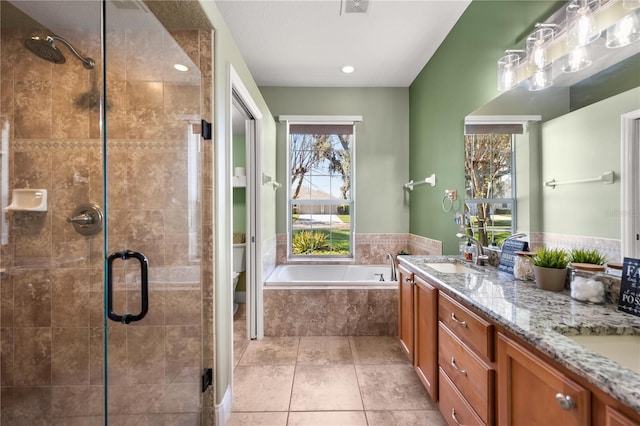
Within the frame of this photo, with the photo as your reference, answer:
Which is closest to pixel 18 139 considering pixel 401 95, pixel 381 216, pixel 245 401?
pixel 245 401

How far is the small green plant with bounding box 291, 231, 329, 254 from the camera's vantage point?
12.5ft

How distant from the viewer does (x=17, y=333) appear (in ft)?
5.06

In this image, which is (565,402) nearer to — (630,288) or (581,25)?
(630,288)

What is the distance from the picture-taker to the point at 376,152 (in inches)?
146

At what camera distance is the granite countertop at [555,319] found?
2.25 feet

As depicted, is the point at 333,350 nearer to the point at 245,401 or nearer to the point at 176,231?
the point at 245,401

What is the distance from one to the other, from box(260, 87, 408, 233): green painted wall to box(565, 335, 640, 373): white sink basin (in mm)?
2759

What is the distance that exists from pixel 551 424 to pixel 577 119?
1301 mm

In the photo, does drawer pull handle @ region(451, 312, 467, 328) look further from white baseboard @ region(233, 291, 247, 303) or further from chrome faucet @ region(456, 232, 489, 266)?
white baseboard @ region(233, 291, 247, 303)

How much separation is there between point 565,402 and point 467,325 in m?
0.54

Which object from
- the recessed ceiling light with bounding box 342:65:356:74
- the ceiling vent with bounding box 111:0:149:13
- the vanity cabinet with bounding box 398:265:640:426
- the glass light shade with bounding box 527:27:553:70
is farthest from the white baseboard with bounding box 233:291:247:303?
the glass light shade with bounding box 527:27:553:70

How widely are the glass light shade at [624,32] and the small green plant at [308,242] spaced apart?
3.02 metres

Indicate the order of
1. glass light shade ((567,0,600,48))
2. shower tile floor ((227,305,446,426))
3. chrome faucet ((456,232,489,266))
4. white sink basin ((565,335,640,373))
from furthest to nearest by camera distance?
chrome faucet ((456,232,489,266)) < shower tile floor ((227,305,446,426)) < glass light shade ((567,0,600,48)) < white sink basin ((565,335,640,373))

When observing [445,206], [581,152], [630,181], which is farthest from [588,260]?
[445,206]
